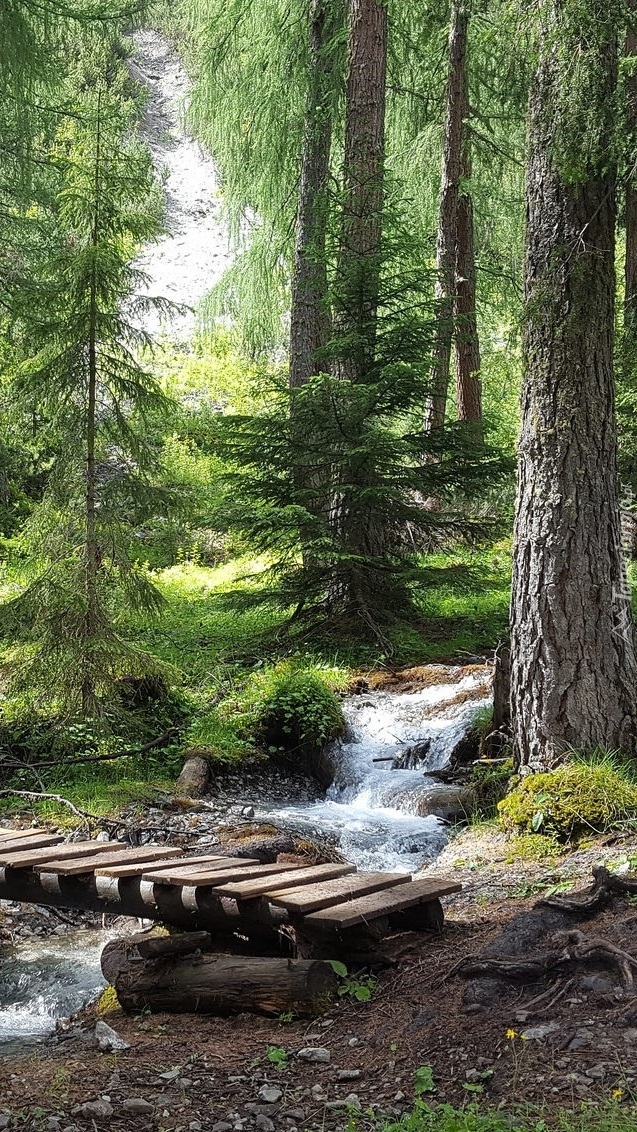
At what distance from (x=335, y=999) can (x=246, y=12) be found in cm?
1535

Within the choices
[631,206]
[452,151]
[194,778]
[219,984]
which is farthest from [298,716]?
[452,151]

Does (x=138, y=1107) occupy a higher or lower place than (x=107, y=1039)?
higher

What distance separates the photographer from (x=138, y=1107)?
3.36m

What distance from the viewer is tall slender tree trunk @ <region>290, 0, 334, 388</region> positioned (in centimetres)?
1380

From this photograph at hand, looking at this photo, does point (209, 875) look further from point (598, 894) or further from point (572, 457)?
point (572, 457)

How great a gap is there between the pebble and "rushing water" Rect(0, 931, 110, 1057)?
1.43m

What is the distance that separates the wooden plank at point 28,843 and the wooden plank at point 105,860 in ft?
1.52

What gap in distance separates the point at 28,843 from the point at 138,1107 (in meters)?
2.43

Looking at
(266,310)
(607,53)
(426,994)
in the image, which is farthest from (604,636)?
(266,310)

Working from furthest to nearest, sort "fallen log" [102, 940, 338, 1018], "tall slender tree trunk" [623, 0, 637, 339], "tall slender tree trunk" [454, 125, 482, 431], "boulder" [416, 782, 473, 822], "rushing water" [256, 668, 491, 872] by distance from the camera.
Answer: "tall slender tree trunk" [454, 125, 482, 431] < "boulder" [416, 782, 473, 822] < "rushing water" [256, 668, 491, 872] < "tall slender tree trunk" [623, 0, 637, 339] < "fallen log" [102, 940, 338, 1018]

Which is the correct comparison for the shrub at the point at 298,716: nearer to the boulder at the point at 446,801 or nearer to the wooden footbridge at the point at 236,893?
the boulder at the point at 446,801

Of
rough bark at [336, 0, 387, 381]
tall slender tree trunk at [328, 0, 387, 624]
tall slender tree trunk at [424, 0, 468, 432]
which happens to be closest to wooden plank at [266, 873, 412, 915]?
tall slender tree trunk at [328, 0, 387, 624]

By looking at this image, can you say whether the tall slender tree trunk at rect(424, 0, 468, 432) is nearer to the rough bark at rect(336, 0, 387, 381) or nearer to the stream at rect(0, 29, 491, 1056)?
the rough bark at rect(336, 0, 387, 381)

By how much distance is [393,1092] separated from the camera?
10.8ft
